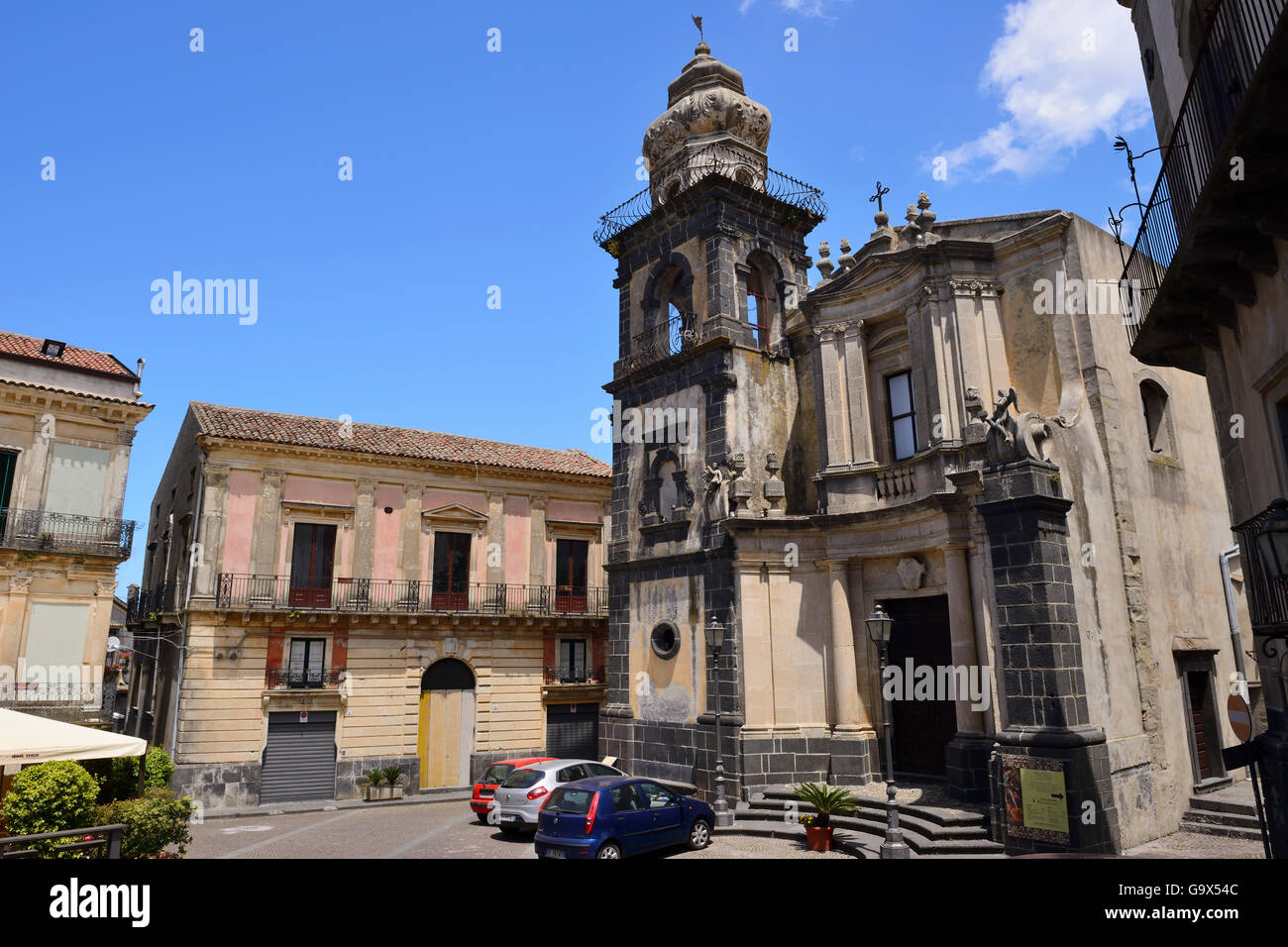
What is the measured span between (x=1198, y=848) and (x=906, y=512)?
7.73 metres

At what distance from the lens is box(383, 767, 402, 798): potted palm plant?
25234 mm

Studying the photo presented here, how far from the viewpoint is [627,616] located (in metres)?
22.5

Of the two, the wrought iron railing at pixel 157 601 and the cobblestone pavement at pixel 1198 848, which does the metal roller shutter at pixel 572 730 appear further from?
the cobblestone pavement at pixel 1198 848

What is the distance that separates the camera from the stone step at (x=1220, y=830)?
13844 millimetres

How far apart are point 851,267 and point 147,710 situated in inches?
1114

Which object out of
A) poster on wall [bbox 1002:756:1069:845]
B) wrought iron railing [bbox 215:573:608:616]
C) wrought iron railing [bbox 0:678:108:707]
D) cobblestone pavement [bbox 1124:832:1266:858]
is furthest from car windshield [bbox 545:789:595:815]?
wrought iron railing [bbox 0:678:108:707]

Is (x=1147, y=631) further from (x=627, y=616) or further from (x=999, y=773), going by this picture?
(x=627, y=616)

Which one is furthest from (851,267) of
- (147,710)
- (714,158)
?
(147,710)

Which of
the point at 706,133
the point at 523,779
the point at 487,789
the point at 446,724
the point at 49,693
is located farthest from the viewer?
the point at 446,724

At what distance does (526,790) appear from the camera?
17.2 metres

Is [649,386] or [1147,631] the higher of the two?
[649,386]

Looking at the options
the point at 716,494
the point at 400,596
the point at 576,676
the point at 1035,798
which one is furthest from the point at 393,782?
the point at 1035,798

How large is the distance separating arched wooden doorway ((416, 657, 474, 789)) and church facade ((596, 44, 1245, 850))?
801 cm

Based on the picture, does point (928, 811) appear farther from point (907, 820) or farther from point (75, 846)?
point (75, 846)
